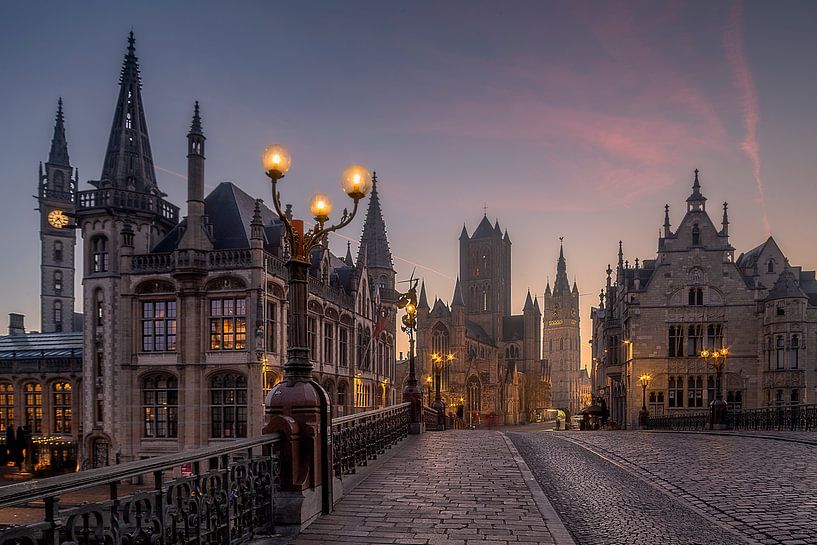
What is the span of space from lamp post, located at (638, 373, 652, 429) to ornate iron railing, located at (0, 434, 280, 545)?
3438 cm

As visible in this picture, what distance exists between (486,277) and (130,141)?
276ft

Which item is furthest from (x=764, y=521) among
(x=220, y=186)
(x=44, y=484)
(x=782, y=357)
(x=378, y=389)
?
(x=378, y=389)

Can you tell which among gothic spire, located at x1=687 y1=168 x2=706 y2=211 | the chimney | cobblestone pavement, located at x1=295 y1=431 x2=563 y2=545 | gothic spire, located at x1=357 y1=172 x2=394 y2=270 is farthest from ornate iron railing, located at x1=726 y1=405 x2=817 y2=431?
the chimney

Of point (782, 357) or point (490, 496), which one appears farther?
point (782, 357)

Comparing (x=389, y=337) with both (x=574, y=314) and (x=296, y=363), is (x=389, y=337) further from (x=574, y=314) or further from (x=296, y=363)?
(x=574, y=314)

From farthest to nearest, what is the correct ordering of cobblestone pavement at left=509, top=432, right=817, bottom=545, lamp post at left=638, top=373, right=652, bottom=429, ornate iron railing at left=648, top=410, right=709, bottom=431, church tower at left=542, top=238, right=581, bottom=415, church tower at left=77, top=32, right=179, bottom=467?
church tower at left=542, top=238, right=581, bottom=415, lamp post at left=638, top=373, right=652, bottom=429, ornate iron railing at left=648, top=410, right=709, bottom=431, church tower at left=77, top=32, right=179, bottom=467, cobblestone pavement at left=509, top=432, right=817, bottom=545

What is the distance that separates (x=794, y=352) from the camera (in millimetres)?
38656

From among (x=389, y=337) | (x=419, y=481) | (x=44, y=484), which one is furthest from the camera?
(x=389, y=337)

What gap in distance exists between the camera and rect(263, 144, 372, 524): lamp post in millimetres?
7742

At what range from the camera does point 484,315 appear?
115 metres

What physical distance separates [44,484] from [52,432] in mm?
48254

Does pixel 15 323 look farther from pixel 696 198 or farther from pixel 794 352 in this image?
pixel 794 352

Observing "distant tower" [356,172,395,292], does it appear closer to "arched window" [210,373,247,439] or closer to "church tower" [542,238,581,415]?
"arched window" [210,373,247,439]

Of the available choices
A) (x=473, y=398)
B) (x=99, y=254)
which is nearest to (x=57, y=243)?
(x=99, y=254)
